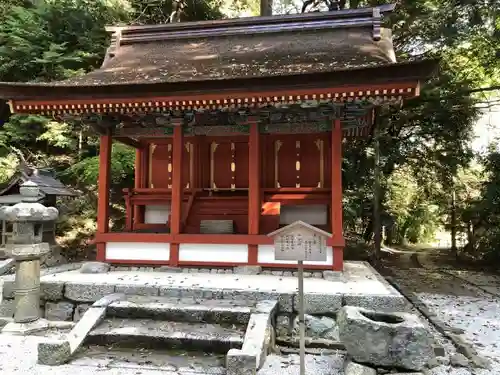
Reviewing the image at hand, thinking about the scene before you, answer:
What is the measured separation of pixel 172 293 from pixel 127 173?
9.42 m

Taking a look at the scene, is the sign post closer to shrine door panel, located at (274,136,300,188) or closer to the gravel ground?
the gravel ground

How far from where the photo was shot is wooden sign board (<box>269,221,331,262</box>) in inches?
170

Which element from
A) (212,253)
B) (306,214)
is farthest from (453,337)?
(212,253)

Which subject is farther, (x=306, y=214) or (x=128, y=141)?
(x=128, y=141)

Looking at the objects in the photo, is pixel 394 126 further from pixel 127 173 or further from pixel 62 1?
pixel 62 1

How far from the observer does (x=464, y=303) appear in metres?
8.75

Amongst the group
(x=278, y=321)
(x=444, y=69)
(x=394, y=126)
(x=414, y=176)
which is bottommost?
(x=278, y=321)

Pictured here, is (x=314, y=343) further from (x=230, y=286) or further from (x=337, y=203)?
(x=337, y=203)

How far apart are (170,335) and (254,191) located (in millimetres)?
3523

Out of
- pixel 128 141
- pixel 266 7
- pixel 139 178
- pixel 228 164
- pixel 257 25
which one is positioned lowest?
pixel 139 178

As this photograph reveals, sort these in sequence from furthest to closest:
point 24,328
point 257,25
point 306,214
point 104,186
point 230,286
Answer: point 257,25 → point 306,214 → point 104,186 → point 230,286 → point 24,328

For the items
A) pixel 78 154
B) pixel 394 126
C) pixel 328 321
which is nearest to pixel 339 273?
pixel 328 321

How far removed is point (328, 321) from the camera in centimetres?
561

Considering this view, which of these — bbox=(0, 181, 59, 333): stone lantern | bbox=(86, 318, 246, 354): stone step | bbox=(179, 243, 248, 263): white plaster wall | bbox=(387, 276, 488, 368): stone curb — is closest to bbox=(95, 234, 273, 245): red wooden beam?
bbox=(179, 243, 248, 263): white plaster wall
